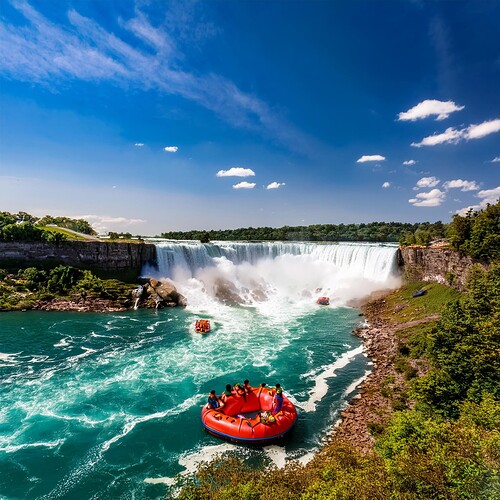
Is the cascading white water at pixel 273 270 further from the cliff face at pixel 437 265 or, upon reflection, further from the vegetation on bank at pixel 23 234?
the vegetation on bank at pixel 23 234

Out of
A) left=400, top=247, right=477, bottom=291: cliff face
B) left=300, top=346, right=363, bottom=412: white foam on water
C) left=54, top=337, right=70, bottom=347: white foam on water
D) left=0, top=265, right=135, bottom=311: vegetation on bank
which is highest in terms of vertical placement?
left=400, top=247, right=477, bottom=291: cliff face

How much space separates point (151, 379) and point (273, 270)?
40.1m

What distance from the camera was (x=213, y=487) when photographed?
42.3 ft

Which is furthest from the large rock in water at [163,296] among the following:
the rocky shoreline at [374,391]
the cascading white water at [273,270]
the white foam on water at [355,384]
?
the white foam on water at [355,384]

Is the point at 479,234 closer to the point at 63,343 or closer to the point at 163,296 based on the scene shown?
the point at 163,296

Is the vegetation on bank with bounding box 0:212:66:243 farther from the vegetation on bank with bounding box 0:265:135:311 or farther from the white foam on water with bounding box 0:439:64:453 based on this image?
the white foam on water with bounding box 0:439:64:453

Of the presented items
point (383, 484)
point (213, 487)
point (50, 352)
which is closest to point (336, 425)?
point (213, 487)

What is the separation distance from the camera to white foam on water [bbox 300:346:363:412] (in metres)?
22.0

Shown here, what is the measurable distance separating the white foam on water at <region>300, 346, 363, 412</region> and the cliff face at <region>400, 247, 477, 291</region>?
18876 mm

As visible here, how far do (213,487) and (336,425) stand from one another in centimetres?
951

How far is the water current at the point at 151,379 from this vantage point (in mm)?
16312

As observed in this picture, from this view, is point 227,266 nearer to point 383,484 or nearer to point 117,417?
point 117,417

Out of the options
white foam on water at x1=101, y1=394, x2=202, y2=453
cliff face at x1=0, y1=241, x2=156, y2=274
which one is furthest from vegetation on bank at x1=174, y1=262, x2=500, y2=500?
cliff face at x1=0, y1=241, x2=156, y2=274

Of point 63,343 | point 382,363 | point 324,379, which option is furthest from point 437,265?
point 63,343
